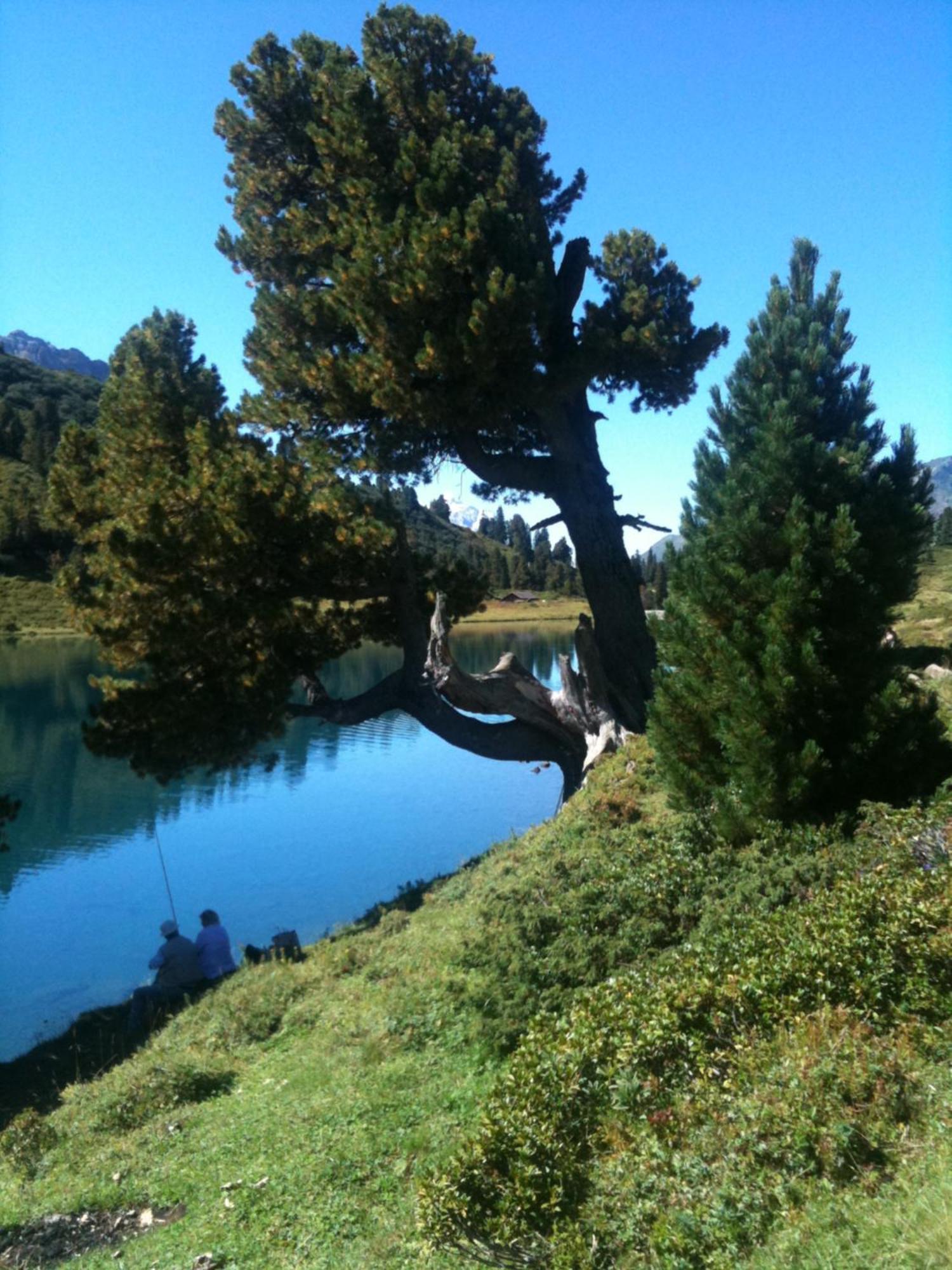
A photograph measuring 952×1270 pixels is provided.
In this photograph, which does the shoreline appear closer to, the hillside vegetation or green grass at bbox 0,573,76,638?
the hillside vegetation

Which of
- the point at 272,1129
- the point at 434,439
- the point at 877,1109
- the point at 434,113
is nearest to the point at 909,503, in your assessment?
the point at 877,1109

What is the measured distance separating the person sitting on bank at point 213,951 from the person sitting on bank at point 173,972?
110 mm

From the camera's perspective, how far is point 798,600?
7.84 metres

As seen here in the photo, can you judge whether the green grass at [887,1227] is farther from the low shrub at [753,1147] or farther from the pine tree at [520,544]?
the pine tree at [520,544]

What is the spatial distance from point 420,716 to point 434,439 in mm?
4743

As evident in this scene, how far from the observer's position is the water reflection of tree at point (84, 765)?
24625mm

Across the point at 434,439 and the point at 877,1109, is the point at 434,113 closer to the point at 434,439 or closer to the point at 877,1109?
the point at 434,439

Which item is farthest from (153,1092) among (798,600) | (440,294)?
(440,294)

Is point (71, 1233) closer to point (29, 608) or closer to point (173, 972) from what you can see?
point (173, 972)

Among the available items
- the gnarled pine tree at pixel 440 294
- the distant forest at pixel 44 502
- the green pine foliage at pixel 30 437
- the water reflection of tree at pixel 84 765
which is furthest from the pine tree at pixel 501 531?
the gnarled pine tree at pixel 440 294

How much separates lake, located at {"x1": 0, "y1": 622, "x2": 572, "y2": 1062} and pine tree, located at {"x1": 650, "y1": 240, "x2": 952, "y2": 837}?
992 cm

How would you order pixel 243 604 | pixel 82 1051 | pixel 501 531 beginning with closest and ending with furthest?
pixel 82 1051 → pixel 243 604 → pixel 501 531

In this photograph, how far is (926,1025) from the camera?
15.6ft

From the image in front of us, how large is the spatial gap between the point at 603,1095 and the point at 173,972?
32.9 ft
